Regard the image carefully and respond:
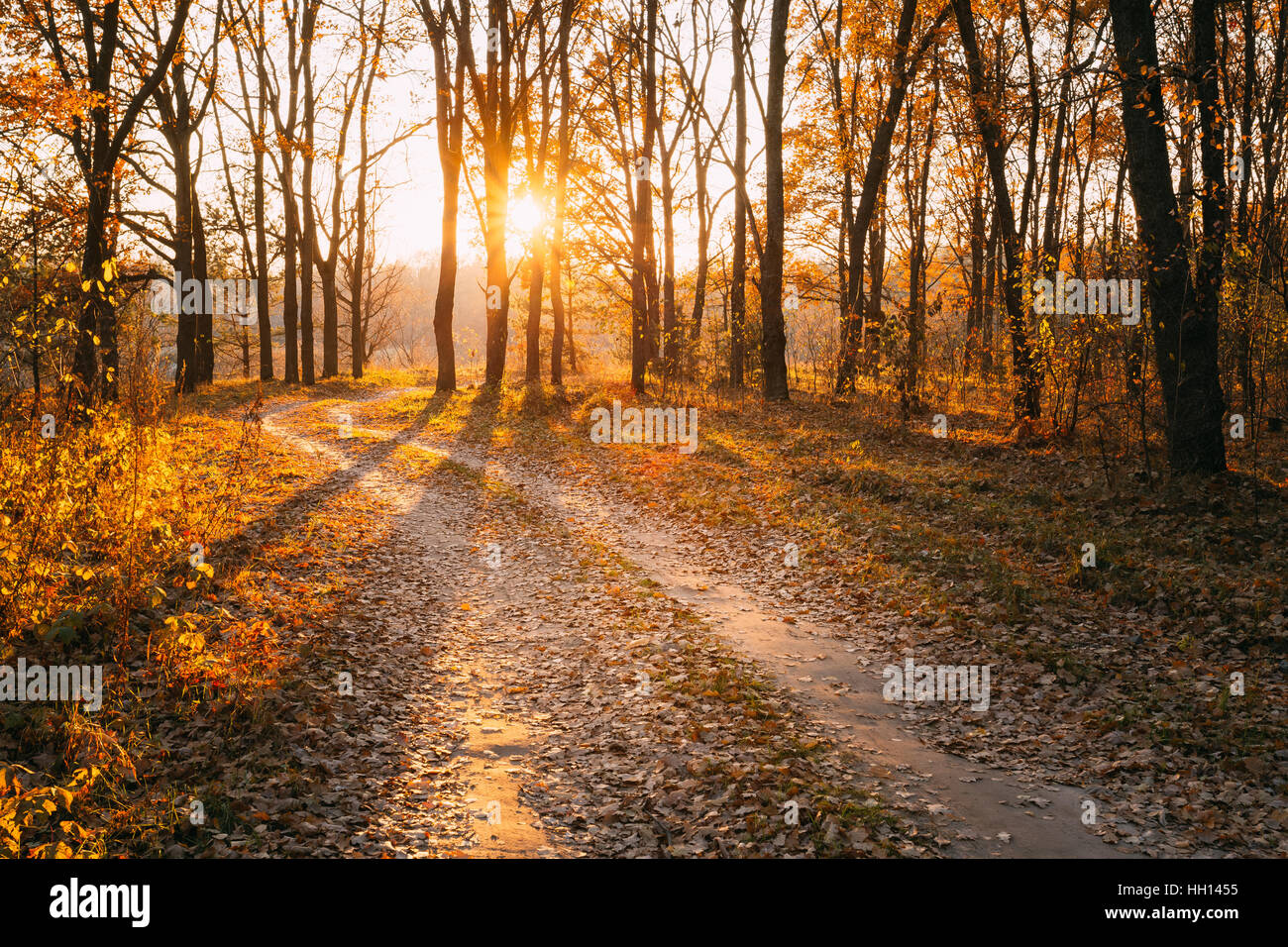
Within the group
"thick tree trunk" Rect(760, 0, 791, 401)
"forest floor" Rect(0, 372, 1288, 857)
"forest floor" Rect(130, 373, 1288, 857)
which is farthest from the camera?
"thick tree trunk" Rect(760, 0, 791, 401)

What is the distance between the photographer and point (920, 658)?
710 centimetres

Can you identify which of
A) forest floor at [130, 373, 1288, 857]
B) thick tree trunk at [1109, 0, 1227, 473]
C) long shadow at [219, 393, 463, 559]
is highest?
thick tree trunk at [1109, 0, 1227, 473]

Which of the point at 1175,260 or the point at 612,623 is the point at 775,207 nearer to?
the point at 1175,260

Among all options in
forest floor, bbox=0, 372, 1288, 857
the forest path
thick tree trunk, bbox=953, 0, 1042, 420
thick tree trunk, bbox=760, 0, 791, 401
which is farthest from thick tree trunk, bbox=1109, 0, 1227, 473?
thick tree trunk, bbox=760, 0, 791, 401

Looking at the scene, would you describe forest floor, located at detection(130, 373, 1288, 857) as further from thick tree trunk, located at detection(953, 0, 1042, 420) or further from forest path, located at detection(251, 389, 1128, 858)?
thick tree trunk, located at detection(953, 0, 1042, 420)

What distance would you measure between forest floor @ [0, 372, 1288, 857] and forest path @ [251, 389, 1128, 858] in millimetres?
35

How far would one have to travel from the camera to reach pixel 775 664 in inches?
278

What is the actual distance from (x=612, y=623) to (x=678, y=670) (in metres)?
1.40

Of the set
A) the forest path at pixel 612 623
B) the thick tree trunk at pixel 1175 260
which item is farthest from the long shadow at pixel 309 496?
the thick tree trunk at pixel 1175 260

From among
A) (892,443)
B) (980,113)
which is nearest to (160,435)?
(892,443)

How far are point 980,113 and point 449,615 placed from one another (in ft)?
44.5

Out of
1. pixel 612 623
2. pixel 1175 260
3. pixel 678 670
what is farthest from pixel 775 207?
pixel 678 670

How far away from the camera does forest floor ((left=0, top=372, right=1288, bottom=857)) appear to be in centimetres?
460

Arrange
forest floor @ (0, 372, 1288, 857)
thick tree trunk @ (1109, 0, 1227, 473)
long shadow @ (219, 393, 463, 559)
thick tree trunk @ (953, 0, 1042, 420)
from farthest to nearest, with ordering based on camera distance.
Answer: thick tree trunk @ (953, 0, 1042, 420), thick tree trunk @ (1109, 0, 1227, 473), long shadow @ (219, 393, 463, 559), forest floor @ (0, 372, 1288, 857)
